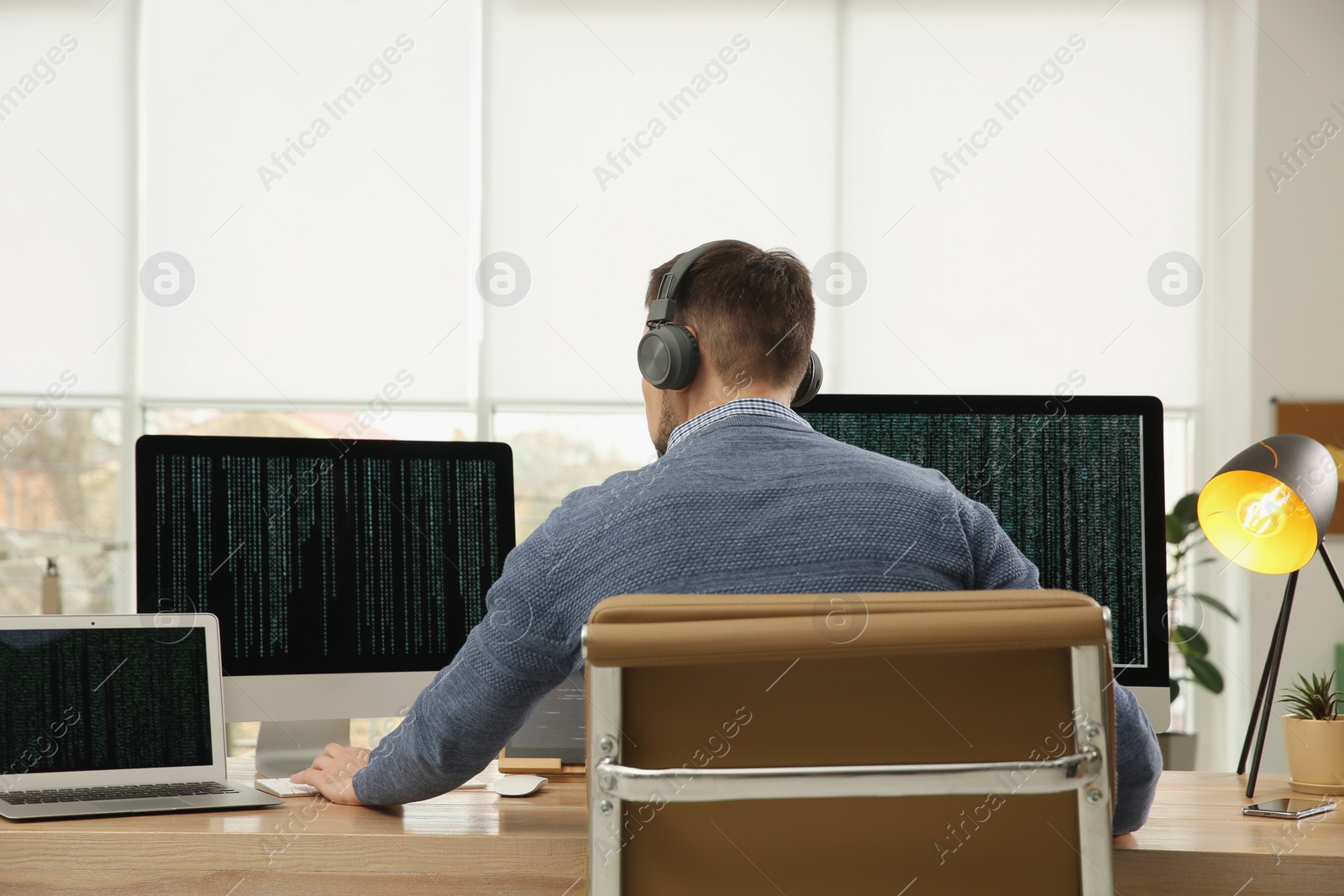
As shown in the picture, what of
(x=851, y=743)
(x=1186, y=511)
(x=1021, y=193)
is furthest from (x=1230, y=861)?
(x=1021, y=193)

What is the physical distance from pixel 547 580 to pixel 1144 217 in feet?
11.2

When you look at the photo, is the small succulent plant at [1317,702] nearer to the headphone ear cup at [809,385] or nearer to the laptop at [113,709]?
the headphone ear cup at [809,385]

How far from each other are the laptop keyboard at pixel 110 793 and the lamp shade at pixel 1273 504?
3.99 ft

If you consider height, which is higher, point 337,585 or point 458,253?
point 458,253

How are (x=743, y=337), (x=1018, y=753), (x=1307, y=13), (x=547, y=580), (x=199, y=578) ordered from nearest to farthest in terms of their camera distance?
(x=1018, y=753) < (x=547, y=580) < (x=743, y=337) < (x=199, y=578) < (x=1307, y=13)

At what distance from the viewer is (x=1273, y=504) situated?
1268mm

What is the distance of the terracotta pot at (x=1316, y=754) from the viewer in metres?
1.22

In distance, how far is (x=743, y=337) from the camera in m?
1.09

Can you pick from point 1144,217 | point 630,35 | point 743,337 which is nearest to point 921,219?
point 1144,217

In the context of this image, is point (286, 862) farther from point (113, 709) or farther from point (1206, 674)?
point (1206, 674)

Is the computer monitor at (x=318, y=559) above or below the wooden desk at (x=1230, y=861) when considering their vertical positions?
above

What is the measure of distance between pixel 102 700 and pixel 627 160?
285cm

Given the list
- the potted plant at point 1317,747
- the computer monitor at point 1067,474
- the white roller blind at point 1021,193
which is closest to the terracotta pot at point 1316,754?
the potted plant at point 1317,747

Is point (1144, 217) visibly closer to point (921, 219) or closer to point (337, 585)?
point (921, 219)
